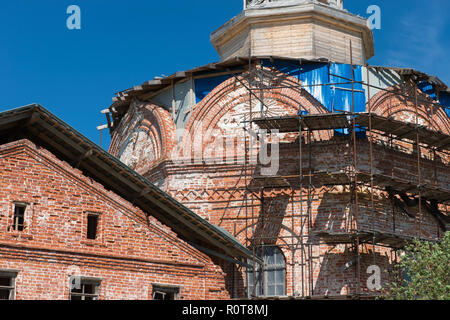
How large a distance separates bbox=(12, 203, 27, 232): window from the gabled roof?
1650 millimetres

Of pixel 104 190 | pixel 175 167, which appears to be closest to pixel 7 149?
pixel 104 190

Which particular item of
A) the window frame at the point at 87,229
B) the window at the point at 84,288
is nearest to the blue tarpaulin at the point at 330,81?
the window frame at the point at 87,229

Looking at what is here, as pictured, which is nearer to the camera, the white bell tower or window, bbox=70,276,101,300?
window, bbox=70,276,101,300

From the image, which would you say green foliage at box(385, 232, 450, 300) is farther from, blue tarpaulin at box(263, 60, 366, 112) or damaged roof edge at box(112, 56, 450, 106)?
damaged roof edge at box(112, 56, 450, 106)

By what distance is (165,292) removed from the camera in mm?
19469

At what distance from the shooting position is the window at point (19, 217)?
1808 cm

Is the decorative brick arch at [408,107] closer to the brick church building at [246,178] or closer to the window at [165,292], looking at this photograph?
the brick church building at [246,178]

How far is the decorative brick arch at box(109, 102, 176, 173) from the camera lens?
25.4 meters

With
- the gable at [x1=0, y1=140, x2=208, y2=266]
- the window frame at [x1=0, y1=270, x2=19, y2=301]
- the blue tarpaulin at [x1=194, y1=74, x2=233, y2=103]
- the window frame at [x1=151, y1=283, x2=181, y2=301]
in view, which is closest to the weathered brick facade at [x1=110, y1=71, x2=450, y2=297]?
the blue tarpaulin at [x1=194, y1=74, x2=233, y2=103]

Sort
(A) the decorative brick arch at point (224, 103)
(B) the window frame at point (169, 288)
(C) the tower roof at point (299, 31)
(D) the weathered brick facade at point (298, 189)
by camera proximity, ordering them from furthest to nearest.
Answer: (C) the tower roof at point (299, 31) → (A) the decorative brick arch at point (224, 103) → (D) the weathered brick facade at point (298, 189) → (B) the window frame at point (169, 288)

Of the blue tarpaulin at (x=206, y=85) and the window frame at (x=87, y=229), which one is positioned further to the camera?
the blue tarpaulin at (x=206, y=85)

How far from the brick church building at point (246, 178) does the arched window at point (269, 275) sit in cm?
4

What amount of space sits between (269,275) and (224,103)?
221 inches

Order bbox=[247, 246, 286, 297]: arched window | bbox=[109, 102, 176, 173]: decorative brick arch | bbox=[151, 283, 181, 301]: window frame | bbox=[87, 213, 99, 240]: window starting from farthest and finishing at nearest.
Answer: bbox=[109, 102, 176, 173]: decorative brick arch → bbox=[247, 246, 286, 297]: arched window → bbox=[151, 283, 181, 301]: window frame → bbox=[87, 213, 99, 240]: window
